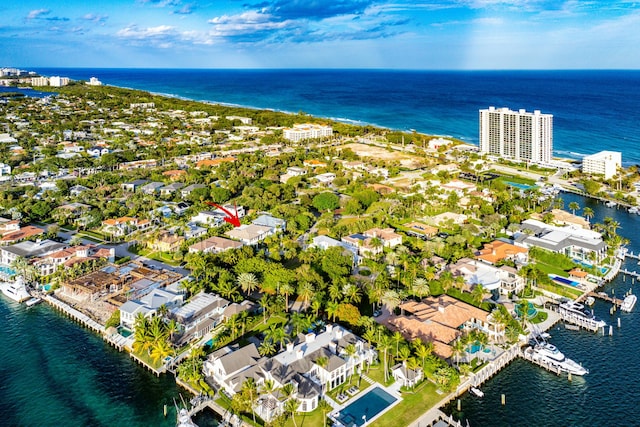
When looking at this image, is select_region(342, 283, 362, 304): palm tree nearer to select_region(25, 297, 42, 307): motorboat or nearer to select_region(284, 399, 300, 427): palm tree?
select_region(284, 399, 300, 427): palm tree

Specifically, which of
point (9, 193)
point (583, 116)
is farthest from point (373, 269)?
point (583, 116)

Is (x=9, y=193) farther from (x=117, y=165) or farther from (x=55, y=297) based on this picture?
(x=55, y=297)

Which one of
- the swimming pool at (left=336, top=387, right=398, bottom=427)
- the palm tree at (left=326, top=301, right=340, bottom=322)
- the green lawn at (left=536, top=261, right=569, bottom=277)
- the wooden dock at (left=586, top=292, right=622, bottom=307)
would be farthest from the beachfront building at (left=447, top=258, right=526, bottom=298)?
the swimming pool at (left=336, top=387, right=398, bottom=427)

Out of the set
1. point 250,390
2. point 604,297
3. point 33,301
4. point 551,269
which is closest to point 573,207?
point 551,269

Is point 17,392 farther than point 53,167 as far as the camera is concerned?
No

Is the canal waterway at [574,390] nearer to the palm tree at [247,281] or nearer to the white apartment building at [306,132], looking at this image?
the palm tree at [247,281]

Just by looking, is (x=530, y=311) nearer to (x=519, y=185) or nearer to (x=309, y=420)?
(x=309, y=420)
